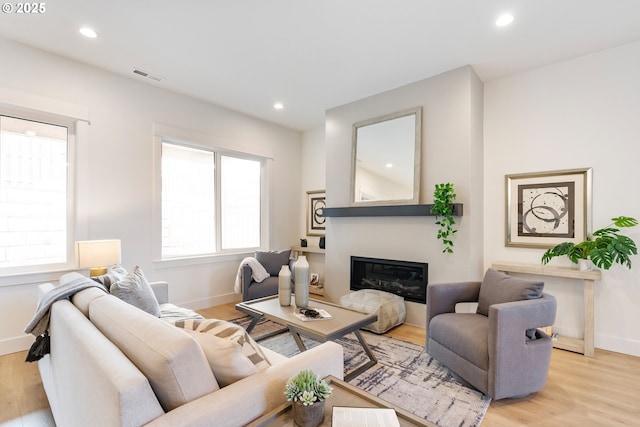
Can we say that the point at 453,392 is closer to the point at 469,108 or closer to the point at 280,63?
the point at 469,108

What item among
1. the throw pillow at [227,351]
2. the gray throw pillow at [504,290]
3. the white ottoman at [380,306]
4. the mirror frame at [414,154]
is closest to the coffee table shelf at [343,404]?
the throw pillow at [227,351]

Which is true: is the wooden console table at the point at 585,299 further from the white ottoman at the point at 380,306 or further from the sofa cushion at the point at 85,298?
the sofa cushion at the point at 85,298

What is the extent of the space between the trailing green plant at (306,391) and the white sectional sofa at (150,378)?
0.48 feet

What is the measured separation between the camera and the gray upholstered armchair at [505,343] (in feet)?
6.35

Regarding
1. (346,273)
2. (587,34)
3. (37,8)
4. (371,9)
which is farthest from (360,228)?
(37,8)

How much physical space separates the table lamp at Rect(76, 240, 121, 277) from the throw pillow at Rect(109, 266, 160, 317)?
0.87 meters

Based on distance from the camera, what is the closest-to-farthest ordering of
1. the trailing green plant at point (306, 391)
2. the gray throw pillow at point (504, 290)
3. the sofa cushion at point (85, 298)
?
1. the trailing green plant at point (306, 391)
2. the sofa cushion at point (85, 298)
3. the gray throw pillow at point (504, 290)

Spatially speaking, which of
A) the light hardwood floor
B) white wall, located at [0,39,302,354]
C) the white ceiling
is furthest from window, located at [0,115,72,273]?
the light hardwood floor

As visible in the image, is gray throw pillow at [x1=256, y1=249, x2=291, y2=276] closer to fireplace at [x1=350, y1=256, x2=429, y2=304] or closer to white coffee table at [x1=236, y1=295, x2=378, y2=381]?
fireplace at [x1=350, y1=256, x2=429, y2=304]

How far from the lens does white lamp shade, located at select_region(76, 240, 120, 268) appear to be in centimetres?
277

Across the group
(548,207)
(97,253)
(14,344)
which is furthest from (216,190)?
(548,207)

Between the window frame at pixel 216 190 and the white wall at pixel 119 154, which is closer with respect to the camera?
the white wall at pixel 119 154

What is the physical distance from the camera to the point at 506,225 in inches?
134

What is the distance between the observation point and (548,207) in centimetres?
319
